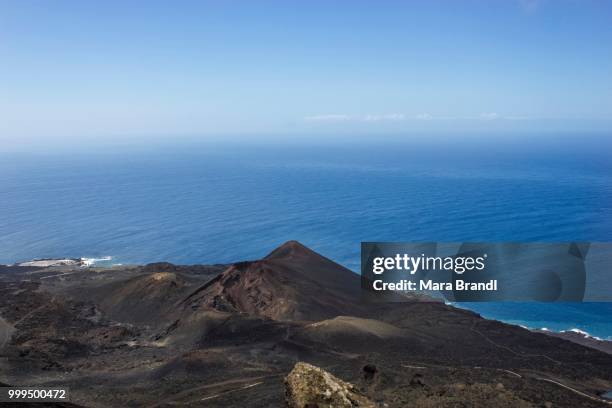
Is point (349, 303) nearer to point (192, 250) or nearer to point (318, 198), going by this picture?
point (192, 250)

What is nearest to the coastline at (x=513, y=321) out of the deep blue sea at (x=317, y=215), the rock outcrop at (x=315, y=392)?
the deep blue sea at (x=317, y=215)

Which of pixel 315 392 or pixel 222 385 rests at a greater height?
pixel 315 392

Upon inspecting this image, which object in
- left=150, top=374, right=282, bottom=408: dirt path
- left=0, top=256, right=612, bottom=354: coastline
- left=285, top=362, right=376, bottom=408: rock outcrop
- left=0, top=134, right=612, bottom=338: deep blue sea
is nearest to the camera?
left=285, top=362, right=376, bottom=408: rock outcrop

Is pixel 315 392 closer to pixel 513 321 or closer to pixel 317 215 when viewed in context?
pixel 513 321

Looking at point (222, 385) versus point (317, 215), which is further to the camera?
point (317, 215)

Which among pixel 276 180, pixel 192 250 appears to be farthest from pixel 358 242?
pixel 276 180

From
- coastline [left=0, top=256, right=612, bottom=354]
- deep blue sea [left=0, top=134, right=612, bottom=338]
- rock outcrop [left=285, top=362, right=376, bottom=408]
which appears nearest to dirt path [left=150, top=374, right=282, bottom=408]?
rock outcrop [left=285, top=362, right=376, bottom=408]

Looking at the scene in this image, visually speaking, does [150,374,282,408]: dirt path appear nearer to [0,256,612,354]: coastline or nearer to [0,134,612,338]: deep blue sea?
[0,256,612,354]: coastline

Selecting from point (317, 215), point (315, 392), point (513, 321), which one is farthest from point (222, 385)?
point (317, 215)
